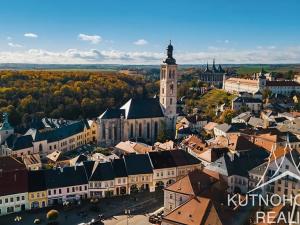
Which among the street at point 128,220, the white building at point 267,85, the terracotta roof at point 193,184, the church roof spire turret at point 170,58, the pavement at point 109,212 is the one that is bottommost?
the pavement at point 109,212

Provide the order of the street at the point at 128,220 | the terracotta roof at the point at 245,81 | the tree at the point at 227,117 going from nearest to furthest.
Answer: the street at the point at 128,220 < the tree at the point at 227,117 < the terracotta roof at the point at 245,81

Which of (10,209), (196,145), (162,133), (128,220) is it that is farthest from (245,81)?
(10,209)

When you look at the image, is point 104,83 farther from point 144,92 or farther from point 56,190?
point 56,190

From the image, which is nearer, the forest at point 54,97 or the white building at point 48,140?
the white building at point 48,140

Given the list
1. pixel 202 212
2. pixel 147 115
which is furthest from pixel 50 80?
pixel 202 212

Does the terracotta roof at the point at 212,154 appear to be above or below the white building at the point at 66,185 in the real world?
above

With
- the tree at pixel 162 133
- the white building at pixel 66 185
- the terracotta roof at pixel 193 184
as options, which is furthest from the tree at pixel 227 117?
the terracotta roof at pixel 193 184

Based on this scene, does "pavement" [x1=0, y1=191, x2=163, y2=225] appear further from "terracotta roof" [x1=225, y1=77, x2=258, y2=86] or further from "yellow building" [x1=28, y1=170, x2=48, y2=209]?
"terracotta roof" [x1=225, y1=77, x2=258, y2=86]
